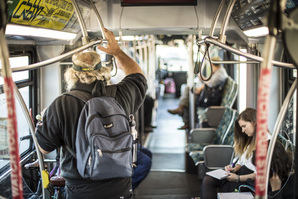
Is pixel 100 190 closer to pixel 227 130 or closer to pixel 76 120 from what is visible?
pixel 76 120

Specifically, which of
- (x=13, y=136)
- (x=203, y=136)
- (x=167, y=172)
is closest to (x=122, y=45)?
(x=203, y=136)

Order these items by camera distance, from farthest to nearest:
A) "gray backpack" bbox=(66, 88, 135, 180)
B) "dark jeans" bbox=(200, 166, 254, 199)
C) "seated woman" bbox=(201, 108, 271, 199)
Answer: "dark jeans" bbox=(200, 166, 254, 199)
"seated woman" bbox=(201, 108, 271, 199)
"gray backpack" bbox=(66, 88, 135, 180)

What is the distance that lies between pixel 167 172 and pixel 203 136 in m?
0.78

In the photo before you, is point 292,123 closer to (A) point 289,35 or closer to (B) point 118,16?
(B) point 118,16

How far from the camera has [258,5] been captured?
370 cm

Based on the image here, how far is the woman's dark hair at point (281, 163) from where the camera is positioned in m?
3.51

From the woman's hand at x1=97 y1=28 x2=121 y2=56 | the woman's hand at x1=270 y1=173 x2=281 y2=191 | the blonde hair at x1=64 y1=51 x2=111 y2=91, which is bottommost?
the woman's hand at x1=270 y1=173 x2=281 y2=191

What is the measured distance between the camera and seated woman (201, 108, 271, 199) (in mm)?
3967

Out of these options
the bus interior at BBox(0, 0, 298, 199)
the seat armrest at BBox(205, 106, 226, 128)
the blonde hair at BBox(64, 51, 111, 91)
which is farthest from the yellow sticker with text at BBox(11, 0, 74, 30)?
the seat armrest at BBox(205, 106, 226, 128)

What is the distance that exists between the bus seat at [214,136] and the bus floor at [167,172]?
1.43 ft

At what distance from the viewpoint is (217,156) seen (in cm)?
516

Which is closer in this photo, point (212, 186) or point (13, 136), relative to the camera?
point (13, 136)

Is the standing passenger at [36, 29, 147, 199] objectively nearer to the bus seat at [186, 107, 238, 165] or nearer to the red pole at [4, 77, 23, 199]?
the red pole at [4, 77, 23, 199]

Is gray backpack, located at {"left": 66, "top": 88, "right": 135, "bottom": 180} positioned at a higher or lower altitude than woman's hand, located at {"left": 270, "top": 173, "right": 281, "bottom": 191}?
higher
